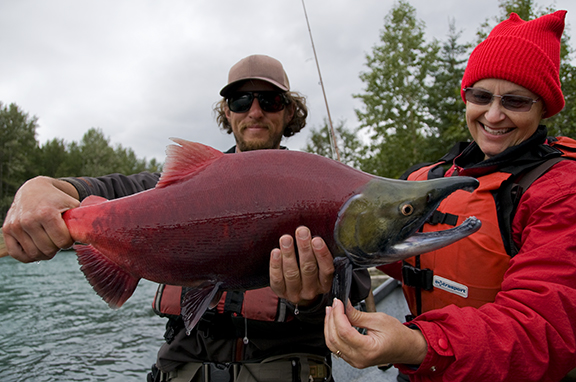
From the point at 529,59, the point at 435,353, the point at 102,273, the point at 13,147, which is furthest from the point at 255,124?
the point at 13,147

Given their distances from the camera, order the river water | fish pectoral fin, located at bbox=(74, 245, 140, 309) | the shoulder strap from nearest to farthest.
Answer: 1. fish pectoral fin, located at bbox=(74, 245, 140, 309)
2. the shoulder strap
3. the river water

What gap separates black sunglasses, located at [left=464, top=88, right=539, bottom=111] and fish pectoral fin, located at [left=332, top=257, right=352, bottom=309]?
1645 millimetres

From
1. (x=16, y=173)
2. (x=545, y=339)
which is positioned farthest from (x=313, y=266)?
(x=16, y=173)

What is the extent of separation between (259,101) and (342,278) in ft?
7.42

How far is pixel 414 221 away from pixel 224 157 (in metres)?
1.07

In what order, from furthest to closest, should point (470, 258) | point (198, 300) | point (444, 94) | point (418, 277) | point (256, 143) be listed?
point (444, 94) < point (256, 143) < point (418, 277) < point (470, 258) < point (198, 300)

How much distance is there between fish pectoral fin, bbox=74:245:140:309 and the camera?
2.10 m

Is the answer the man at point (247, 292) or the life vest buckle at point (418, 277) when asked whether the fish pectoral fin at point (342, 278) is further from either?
the life vest buckle at point (418, 277)

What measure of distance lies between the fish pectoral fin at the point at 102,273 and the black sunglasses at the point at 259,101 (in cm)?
203

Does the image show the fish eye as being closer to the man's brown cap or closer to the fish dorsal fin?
the fish dorsal fin

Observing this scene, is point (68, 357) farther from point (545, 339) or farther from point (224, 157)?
point (545, 339)

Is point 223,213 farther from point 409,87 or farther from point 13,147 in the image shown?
point 13,147

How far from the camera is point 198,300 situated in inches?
79.3

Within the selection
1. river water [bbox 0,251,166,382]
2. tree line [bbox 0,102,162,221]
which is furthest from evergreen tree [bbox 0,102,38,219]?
river water [bbox 0,251,166,382]
